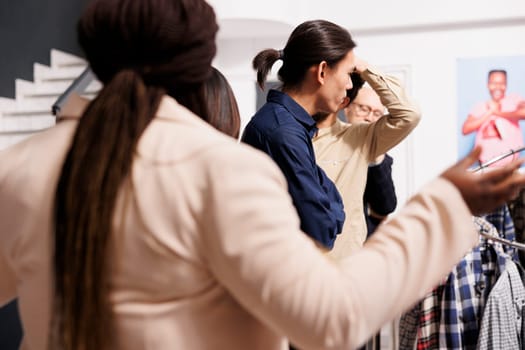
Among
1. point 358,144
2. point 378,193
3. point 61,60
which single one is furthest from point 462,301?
point 61,60

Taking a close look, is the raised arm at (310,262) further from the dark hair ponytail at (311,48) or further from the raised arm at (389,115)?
the raised arm at (389,115)

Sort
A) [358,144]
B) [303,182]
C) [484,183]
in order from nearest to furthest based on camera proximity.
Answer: [484,183] < [303,182] < [358,144]

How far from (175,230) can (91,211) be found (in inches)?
3.8

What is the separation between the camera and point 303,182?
2.17 metres

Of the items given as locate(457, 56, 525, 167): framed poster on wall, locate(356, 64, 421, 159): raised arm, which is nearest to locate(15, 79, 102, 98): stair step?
locate(457, 56, 525, 167): framed poster on wall

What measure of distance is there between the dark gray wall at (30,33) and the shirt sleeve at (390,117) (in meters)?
3.47

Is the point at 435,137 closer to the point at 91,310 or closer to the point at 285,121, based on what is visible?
the point at 285,121

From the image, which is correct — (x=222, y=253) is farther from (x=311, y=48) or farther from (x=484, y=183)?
(x=311, y=48)

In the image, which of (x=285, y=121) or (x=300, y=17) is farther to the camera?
(x=300, y=17)

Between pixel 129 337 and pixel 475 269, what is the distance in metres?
2.34

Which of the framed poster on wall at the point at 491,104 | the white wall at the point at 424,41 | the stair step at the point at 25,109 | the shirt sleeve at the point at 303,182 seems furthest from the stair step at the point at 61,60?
the shirt sleeve at the point at 303,182

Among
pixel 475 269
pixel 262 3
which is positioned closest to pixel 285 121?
pixel 475 269

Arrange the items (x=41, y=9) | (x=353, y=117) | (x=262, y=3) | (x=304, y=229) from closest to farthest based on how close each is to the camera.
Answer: (x=304, y=229) → (x=353, y=117) → (x=262, y=3) → (x=41, y=9)

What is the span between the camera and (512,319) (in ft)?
9.39
